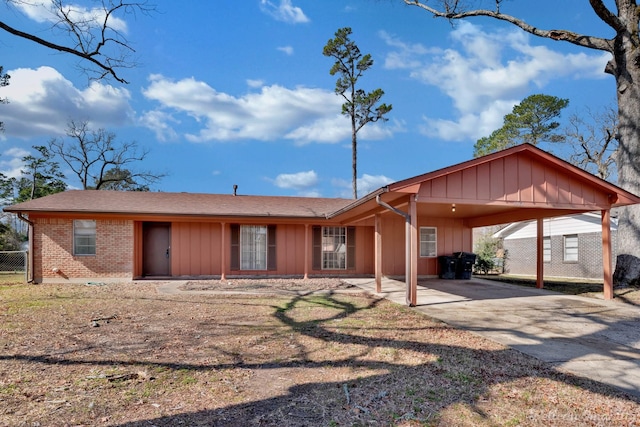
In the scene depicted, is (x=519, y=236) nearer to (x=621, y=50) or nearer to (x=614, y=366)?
(x=621, y=50)

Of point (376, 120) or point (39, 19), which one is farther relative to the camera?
point (376, 120)

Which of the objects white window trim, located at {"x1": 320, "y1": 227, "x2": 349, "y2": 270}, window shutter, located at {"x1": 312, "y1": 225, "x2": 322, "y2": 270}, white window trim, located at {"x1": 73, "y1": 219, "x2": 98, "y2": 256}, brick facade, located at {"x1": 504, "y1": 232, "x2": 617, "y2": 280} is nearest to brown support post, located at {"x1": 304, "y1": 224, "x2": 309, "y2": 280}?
window shutter, located at {"x1": 312, "y1": 225, "x2": 322, "y2": 270}

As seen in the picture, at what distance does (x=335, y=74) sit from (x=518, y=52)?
10.8m

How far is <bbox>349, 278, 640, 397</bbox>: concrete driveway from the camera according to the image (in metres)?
4.55

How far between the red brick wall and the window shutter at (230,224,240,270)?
3355 mm

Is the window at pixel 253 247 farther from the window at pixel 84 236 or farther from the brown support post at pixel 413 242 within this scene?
the brown support post at pixel 413 242

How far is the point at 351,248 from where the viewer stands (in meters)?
15.1

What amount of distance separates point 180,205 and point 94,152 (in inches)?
766

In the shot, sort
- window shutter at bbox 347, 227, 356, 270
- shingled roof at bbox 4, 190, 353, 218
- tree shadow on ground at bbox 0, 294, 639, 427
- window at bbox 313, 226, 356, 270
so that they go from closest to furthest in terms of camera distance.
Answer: tree shadow on ground at bbox 0, 294, 639, 427 → shingled roof at bbox 4, 190, 353, 218 → window at bbox 313, 226, 356, 270 → window shutter at bbox 347, 227, 356, 270

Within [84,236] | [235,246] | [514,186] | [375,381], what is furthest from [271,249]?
[375,381]

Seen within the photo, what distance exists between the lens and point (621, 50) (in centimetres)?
1030

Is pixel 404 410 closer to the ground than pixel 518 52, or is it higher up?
closer to the ground

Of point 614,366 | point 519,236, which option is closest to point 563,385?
point 614,366

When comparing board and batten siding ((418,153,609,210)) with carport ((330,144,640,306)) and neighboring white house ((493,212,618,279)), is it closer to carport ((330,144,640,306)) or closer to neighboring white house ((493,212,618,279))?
→ carport ((330,144,640,306))
